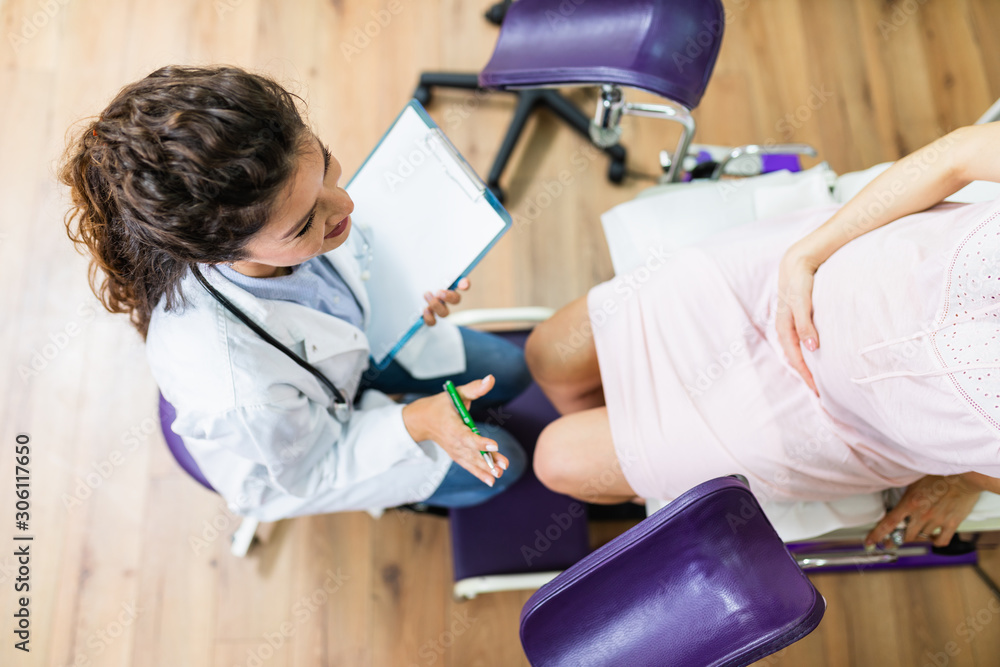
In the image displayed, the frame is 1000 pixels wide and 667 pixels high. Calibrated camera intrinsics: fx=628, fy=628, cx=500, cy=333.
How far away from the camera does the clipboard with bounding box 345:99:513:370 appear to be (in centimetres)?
109

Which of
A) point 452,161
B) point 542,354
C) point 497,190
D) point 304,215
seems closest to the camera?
point 304,215

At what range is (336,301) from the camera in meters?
1.11

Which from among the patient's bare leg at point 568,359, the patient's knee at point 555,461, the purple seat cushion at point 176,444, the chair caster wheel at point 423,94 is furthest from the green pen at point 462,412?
the chair caster wheel at point 423,94

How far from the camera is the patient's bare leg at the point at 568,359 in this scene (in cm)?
126

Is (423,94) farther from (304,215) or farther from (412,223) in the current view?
(304,215)

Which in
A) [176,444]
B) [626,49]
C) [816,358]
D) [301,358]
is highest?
[626,49]

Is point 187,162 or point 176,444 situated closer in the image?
point 187,162

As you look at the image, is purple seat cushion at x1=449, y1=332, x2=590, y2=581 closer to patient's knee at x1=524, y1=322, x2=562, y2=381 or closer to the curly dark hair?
patient's knee at x1=524, y1=322, x2=562, y2=381

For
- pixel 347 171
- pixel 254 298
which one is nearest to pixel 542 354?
pixel 254 298

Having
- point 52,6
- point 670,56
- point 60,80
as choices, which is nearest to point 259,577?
point 670,56

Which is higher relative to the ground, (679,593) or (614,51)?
(614,51)

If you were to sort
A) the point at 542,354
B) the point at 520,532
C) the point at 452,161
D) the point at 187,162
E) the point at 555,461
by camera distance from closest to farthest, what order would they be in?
the point at 187,162 < the point at 452,161 < the point at 555,461 < the point at 542,354 < the point at 520,532

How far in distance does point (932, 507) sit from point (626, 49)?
101 cm

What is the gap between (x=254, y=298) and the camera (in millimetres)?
921
